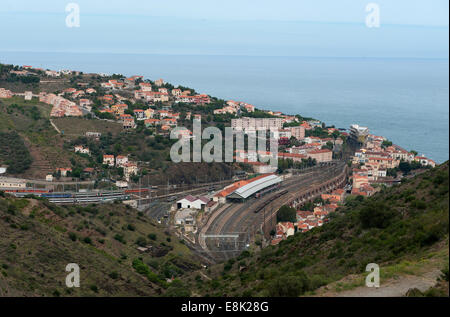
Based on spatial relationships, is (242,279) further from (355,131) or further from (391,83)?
(391,83)

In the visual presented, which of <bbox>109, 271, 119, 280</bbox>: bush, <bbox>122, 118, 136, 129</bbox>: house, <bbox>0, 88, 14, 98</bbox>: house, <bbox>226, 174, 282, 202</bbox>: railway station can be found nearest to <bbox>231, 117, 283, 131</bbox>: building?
<bbox>122, 118, 136, 129</bbox>: house

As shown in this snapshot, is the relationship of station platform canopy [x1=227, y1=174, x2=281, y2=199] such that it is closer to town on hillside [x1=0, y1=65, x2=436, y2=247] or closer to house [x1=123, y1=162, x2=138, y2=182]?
town on hillside [x1=0, y1=65, x2=436, y2=247]

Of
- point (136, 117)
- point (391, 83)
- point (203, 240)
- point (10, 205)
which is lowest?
point (203, 240)

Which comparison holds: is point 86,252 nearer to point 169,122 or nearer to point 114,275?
point 114,275

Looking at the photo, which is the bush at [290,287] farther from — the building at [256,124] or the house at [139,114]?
the building at [256,124]

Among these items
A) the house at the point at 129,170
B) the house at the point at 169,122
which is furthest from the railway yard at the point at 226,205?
the house at the point at 169,122

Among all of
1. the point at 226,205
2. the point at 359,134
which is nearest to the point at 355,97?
the point at 359,134
